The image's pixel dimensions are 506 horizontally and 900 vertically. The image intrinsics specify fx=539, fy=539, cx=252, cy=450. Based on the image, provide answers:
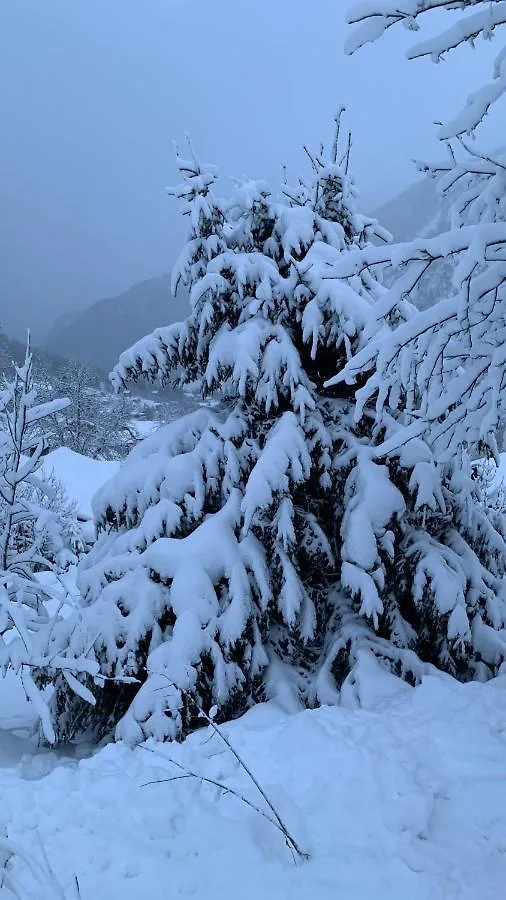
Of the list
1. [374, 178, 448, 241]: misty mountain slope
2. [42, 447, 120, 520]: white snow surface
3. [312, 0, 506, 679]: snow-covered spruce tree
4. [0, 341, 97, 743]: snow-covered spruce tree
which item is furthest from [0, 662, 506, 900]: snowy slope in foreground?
[374, 178, 448, 241]: misty mountain slope

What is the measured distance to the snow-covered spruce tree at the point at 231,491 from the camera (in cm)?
482

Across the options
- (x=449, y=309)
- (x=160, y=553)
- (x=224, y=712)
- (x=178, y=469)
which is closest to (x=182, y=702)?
(x=224, y=712)

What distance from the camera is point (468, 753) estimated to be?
3.55 m

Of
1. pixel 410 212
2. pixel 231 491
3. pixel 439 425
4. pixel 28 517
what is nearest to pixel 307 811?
pixel 439 425

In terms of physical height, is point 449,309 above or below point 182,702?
above

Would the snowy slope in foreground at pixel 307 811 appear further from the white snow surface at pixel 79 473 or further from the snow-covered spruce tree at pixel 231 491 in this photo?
the white snow surface at pixel 79 473

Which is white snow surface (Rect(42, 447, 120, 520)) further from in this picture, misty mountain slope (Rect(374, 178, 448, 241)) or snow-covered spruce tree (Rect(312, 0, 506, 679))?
misty mountain slope (Rect(374, 178, 448, 241))

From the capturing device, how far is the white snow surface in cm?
2159

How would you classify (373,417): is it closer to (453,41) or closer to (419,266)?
(419,266)

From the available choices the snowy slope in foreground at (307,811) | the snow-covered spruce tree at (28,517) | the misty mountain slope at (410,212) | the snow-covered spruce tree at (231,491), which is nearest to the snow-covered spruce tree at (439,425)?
the snow-covered spruce tree at (231,491)

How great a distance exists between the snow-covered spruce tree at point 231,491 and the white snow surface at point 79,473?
16.0 metres

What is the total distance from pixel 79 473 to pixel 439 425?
70.3 feet

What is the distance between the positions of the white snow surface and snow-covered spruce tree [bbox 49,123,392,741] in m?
16.0

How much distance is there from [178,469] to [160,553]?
2.82 feet
